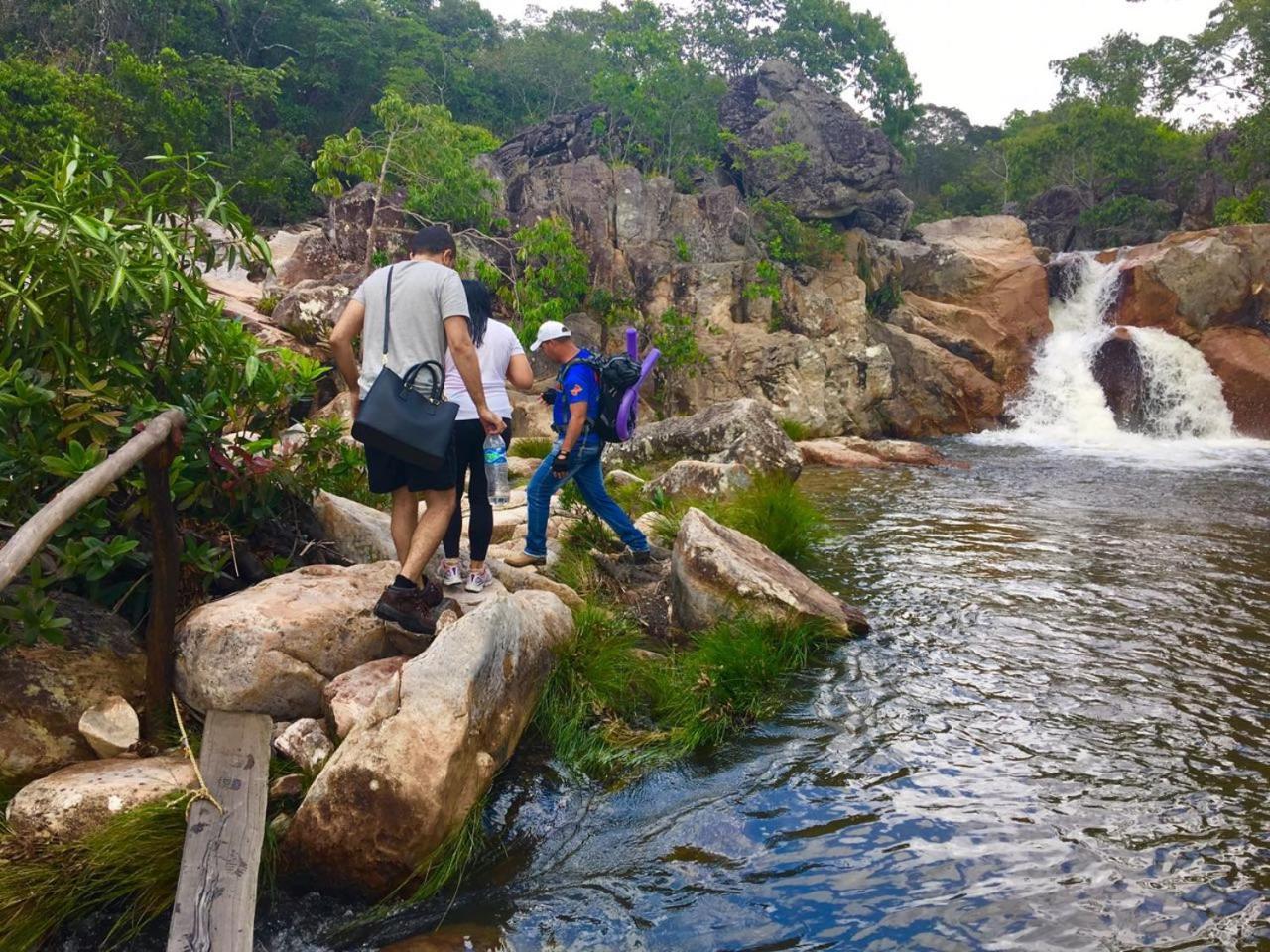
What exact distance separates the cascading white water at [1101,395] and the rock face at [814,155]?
22.7 ft

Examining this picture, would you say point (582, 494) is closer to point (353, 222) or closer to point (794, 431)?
point (794, 431)

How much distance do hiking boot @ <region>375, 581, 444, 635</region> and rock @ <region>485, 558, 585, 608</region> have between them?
4.06ft

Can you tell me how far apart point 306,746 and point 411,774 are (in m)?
0.61

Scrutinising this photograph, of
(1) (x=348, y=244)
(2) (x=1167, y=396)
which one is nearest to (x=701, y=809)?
(1) (x=348, y=244)

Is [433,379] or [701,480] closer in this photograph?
[433,379]

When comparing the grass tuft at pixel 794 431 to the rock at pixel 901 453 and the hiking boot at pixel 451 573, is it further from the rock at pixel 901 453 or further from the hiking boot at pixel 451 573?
the hiking boot at pixel 451 573

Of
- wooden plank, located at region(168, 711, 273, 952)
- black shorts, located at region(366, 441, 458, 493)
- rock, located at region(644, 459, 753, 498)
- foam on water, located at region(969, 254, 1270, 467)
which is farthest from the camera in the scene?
foam on water, located at region(969, 254, 1270, 467)

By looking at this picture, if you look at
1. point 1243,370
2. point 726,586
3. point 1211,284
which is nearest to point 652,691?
Result: point 726,586

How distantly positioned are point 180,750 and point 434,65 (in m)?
40.1

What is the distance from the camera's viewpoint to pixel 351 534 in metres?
5.48

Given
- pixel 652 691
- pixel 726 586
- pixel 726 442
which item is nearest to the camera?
pixel 652 691

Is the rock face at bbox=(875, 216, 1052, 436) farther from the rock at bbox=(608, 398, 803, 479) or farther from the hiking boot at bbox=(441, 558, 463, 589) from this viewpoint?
the hiking boot at bbox=(441, 558, 463, 589)

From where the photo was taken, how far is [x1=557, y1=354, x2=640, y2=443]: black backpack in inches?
242

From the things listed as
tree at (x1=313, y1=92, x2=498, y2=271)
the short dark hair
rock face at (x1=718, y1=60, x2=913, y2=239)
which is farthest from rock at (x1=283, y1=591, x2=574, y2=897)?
rock face at (x1=718, y1=60, x2=913, y2=239)
